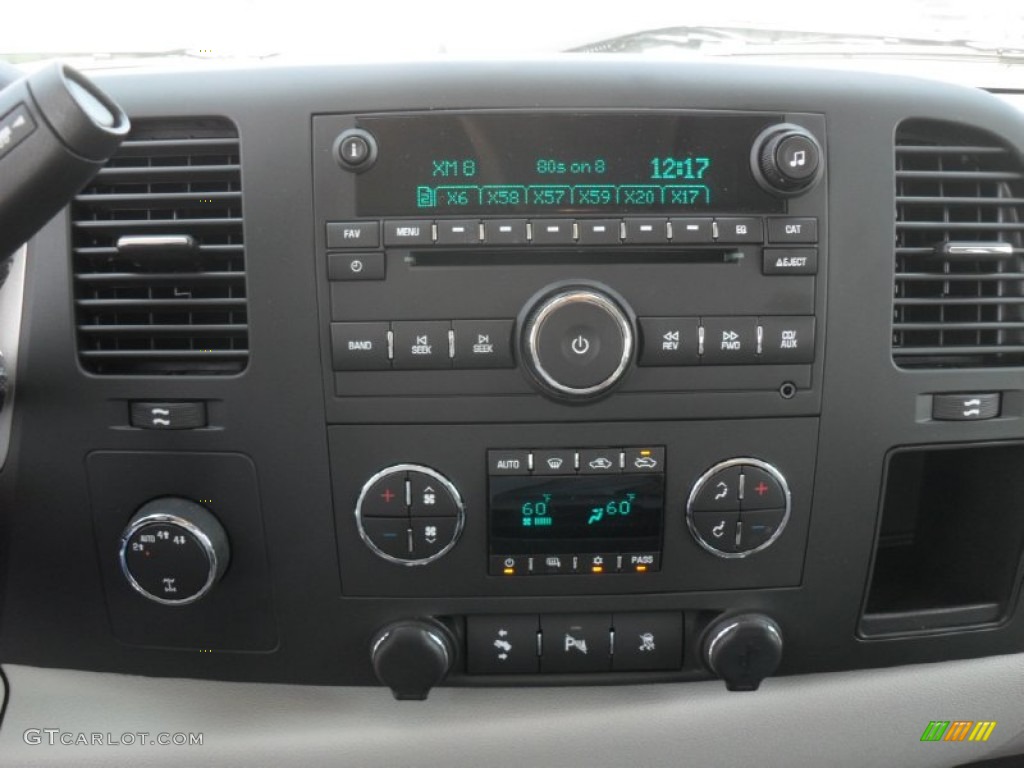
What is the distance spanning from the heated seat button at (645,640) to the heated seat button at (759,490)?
0.20m

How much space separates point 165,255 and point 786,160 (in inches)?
31.4

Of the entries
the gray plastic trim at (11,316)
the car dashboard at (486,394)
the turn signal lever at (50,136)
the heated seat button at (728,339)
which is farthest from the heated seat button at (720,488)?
the gray plastic trim at (11,316)

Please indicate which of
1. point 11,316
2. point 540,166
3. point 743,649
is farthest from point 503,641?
point 11,316

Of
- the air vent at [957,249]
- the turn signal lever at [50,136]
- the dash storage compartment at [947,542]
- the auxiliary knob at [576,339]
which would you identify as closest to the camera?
the turn signal lever at [50,136]

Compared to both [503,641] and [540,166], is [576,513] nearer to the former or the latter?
[503,641]

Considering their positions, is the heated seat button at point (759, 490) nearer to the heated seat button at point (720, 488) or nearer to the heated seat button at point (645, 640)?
the heated seat button at point (720, 488)

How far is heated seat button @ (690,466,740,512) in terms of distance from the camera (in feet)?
3.84

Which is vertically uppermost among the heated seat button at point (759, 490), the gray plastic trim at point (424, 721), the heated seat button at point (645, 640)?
the heated seat button at point (759, 490)

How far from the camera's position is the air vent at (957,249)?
3.89 ft

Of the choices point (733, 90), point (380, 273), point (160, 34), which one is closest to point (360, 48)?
point (160, 34)

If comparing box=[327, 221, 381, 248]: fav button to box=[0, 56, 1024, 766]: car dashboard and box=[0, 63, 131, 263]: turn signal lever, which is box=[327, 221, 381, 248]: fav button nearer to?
box=[0, 56, 1024, 766]: car dashboard

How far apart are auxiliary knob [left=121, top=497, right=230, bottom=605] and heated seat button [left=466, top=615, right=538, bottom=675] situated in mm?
→ 356

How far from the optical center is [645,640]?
4.02 ft

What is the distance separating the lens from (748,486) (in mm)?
1174
